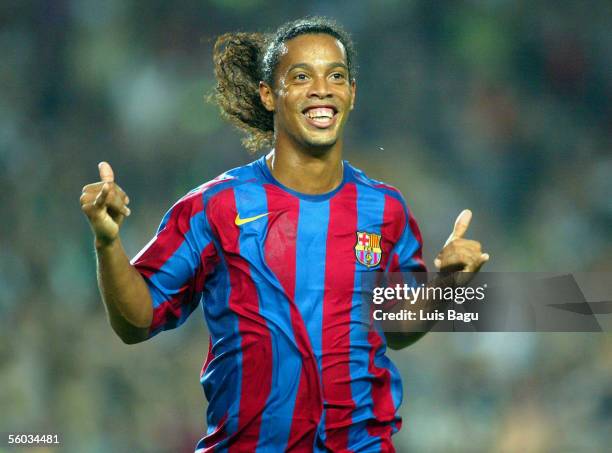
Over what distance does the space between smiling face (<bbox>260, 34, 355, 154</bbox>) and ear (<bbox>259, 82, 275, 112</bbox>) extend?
0.21 ft

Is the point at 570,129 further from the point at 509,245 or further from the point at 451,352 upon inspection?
the point at 451,352

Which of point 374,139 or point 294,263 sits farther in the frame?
point 374,139

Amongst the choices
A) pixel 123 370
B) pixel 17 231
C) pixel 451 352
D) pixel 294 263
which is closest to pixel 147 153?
pixel 17 231

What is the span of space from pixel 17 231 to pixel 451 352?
214 centimetres

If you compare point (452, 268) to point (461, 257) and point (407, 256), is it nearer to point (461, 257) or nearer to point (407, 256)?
point (461, 257)

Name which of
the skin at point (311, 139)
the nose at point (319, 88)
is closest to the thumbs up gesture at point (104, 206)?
the skin at point (311, 139)

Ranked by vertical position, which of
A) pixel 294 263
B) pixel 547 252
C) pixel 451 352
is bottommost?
pixel 294 263

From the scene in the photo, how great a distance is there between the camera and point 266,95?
2945mm

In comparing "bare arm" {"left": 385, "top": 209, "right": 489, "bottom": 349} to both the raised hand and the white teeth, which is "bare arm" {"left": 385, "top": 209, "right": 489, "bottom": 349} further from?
the white teeth

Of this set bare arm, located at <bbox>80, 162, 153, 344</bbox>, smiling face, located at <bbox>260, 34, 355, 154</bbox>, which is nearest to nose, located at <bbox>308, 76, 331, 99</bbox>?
smiling face, located at <bbox>260, 34, 355, 154</bbox>

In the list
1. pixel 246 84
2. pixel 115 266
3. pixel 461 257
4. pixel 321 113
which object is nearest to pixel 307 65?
pixel 321 113

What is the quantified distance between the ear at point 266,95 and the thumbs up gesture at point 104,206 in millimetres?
666

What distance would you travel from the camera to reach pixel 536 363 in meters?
4.75

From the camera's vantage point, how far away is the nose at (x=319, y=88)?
2768 millimetres
